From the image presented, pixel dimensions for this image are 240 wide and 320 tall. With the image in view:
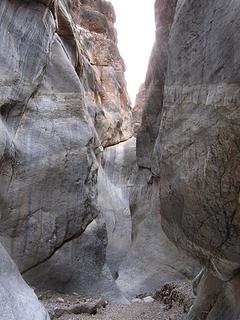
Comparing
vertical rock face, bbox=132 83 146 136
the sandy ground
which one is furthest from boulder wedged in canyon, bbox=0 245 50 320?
vertical rock face, bbox=132 83 146 136

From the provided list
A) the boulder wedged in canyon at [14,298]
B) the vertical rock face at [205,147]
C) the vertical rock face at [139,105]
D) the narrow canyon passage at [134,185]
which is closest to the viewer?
the vertical rock face at [205,147]

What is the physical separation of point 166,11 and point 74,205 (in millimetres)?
7072

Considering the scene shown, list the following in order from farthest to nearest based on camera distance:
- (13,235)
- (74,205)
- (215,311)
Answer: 1. (74,205)
2. (13,235)
3. (215,311)

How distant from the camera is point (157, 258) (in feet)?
44.2

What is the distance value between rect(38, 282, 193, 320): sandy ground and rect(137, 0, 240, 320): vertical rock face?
1.89 m

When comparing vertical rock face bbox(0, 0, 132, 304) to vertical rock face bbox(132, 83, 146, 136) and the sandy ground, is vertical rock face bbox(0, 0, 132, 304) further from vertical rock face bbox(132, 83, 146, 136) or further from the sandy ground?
vertical rock face bbox(132, 83, 146, 136)

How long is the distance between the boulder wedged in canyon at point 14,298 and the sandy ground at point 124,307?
1494mm

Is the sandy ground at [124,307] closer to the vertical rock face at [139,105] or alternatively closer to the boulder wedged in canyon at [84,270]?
the boulder wedged in canyon at [84,270]

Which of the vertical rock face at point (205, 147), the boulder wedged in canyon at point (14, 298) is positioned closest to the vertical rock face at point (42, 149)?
the boulder wedged in canyon at point (14, 298)

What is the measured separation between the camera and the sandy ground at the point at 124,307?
8211 mm

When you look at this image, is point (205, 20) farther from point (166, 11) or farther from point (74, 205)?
point (166, 11)

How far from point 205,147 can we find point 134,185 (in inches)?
469

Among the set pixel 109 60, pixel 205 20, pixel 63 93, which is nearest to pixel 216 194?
pixel 205 20

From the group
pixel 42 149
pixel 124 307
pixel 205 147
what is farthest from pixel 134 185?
pixel 205 147
